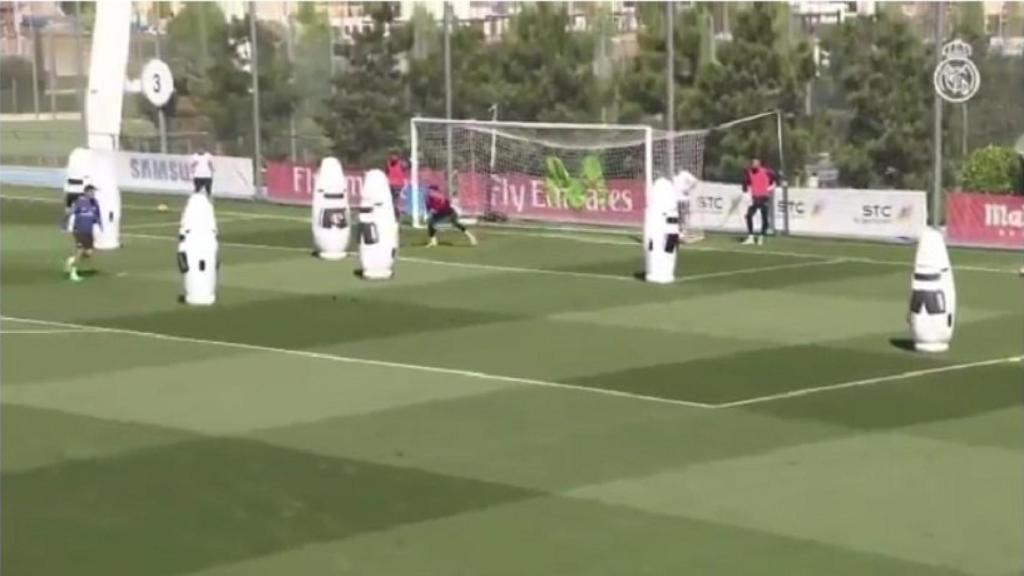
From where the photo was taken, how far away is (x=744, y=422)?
18094 mm

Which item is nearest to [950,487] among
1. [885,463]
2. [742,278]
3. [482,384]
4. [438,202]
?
[885,463]

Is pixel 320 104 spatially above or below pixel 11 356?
above

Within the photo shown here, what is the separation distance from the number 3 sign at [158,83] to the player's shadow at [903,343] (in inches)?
1275

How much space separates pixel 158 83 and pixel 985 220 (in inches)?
972

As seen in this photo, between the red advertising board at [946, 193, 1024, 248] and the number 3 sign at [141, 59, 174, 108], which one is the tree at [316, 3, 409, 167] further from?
the red advertising board at [946, 193, 1024, 248]

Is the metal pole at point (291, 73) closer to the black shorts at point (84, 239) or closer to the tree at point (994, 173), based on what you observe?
the tree at point (994, 173)

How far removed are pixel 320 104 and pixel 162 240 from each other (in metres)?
14.0

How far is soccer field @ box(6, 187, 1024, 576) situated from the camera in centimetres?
1332

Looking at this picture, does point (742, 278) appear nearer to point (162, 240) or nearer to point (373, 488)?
point (162, 240)

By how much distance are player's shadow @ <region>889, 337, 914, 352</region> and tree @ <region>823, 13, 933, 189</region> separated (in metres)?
16.4

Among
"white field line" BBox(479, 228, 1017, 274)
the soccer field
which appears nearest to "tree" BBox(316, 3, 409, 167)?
"white field line" BBox(479, 228, 1017, 274)

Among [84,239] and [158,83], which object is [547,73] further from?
[84,239]

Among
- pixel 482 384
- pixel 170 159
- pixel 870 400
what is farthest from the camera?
pixel 170 159

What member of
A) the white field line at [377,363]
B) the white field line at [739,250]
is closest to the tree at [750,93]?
the white field line at [739,250]
